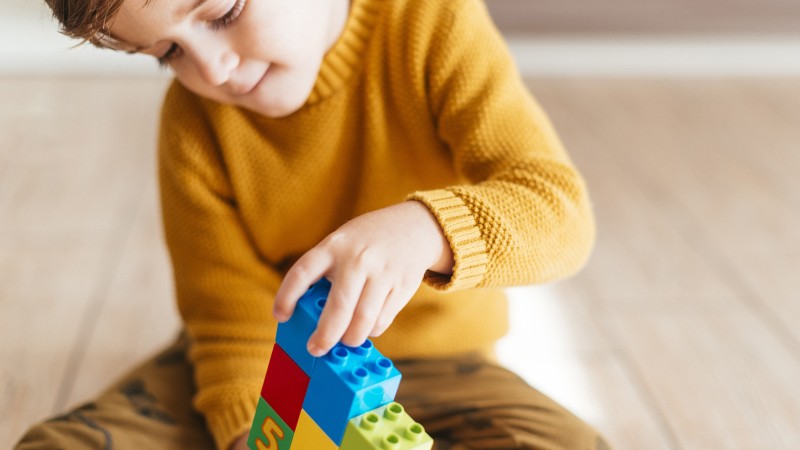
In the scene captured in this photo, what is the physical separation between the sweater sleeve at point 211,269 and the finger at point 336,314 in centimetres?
26

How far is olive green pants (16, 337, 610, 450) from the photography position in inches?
23.4

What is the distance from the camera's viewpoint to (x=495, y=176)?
57cm

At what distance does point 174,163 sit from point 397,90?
18 cm

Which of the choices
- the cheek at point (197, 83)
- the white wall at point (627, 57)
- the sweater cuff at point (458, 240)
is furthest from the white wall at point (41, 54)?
the sweater cuff at point (458, 240)

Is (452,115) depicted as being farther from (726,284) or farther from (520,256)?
(726,284)

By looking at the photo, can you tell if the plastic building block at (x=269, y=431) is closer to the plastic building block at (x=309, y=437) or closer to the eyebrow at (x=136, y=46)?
the plastic building block at (x=309, y=437)

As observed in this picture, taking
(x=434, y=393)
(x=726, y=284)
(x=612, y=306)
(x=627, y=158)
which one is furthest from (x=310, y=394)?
(x=627, y=158)

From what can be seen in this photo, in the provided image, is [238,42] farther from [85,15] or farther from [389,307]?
[389,307]

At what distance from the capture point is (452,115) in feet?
2.01

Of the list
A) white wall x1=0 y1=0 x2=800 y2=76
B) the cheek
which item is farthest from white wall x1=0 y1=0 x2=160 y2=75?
the cheek

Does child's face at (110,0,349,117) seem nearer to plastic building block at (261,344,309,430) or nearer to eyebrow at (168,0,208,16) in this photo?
eyebrow at (168,0,208,16)

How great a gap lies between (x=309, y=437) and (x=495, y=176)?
226mm

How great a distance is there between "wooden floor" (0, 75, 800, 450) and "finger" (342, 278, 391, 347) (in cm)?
48

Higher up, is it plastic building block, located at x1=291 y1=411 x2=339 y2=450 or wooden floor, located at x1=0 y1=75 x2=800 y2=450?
plastic building block, located at x1=291 y1=411 x2=339 y2=450
